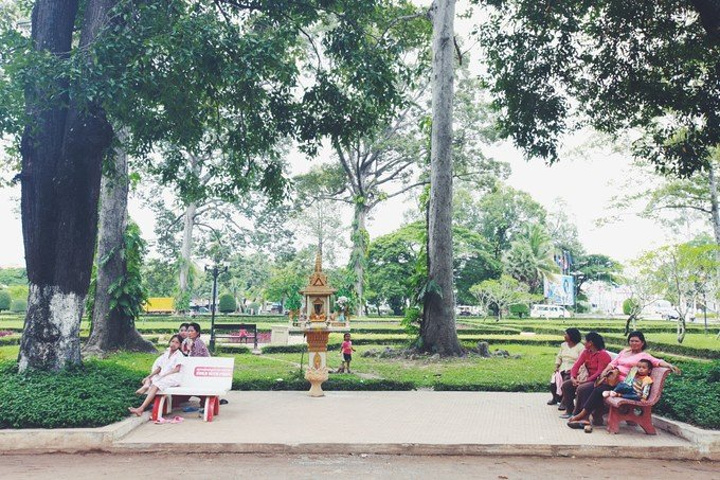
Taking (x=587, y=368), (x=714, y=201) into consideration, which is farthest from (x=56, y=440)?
(x=714, y=201)

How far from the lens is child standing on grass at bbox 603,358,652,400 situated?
21.2ft

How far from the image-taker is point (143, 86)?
307 inches

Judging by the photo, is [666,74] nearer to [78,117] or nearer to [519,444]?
[519,444]

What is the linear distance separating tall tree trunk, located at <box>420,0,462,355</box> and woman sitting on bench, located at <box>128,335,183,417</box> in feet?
27.4

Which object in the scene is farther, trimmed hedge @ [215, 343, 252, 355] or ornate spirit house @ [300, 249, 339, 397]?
trimmed hedge @ [215, 343, 252, 355]

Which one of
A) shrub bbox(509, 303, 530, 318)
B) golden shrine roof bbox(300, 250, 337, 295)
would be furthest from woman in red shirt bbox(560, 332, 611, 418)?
shrub bbox(509, 303, 530, 318)

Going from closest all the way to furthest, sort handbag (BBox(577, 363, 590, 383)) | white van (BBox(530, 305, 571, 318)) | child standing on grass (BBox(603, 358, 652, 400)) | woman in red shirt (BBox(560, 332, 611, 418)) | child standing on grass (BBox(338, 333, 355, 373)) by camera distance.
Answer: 1. child standing on grass (BBox(603, 358, 652, 400))
2. woman in red shirt (BBox(560, 332, 611, 418))
3. handbag (BBox(577, 363, 590, 383))
4. child standing on grass (BBox(338, 333, 355, 373))
5. white van (BBox(530, 305, 571, 318))

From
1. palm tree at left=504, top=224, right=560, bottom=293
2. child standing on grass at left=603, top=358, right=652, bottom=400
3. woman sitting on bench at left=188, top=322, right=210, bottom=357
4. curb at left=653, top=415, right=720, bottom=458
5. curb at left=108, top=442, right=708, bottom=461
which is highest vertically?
palm tree at left=504, top=224, right=560, bottom=293

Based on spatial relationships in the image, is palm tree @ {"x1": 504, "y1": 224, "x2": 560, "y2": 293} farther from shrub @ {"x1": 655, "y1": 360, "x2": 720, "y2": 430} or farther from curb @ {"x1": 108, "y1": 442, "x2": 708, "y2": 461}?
curb @ {"x1": 108, "y1": 442, "x2": 708, "y2": 461}

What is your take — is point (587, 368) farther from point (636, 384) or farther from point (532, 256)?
point (532, 256)

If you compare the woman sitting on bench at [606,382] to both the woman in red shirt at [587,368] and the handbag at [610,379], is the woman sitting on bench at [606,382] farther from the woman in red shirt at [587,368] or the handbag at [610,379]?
the woman in red shirt at [587,368]

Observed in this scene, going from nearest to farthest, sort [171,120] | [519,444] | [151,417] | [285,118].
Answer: [519,444], [151,417], [171,120], [285,118]

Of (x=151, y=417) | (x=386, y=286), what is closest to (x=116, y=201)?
(x=151, y=417)

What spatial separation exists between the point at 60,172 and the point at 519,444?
A: 7067 mm
